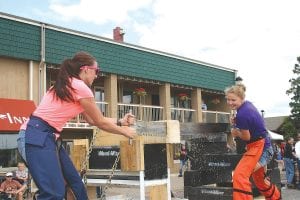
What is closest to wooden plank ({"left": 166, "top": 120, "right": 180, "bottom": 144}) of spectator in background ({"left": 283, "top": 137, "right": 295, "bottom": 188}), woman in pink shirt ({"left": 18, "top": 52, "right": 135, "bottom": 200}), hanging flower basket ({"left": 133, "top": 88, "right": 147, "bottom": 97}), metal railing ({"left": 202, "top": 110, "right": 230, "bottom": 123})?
woman in pink shirt ({"left": 18, "top": 52, "right": 135, "bottom": 200})

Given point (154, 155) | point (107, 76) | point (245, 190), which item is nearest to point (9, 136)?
point (107, 76)

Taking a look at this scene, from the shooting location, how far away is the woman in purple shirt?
18.5 ft

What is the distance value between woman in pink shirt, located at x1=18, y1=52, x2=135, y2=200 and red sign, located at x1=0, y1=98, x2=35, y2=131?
1242 cm

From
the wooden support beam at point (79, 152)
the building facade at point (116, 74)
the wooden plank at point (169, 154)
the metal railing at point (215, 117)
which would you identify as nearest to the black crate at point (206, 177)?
the wooden plank at point (169, 154)

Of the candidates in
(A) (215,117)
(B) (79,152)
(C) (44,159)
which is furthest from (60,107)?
(A) (215,117)

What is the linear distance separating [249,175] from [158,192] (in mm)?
1408

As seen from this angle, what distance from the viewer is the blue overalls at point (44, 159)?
3705 millimetres

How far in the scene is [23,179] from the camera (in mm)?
12250

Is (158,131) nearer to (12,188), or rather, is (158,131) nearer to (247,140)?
(247,140)

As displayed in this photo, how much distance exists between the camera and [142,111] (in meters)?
23.6

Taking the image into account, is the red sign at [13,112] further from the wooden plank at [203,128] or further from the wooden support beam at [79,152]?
the wooden support beam at [79,152]

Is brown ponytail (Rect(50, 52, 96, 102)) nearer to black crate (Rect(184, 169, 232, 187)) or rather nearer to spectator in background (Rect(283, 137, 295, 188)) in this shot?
black crate (Rect(184, 169, 232, 187))

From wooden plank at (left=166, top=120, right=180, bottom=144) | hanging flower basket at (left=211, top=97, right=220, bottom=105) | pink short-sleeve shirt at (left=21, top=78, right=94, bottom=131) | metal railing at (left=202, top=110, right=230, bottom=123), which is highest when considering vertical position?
hanging flower basket at (left=211, top=97, right=220, bottom=105)

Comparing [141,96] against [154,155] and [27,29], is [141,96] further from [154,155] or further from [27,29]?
[154,155]
